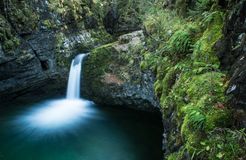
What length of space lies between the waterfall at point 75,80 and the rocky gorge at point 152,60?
1.03 ft

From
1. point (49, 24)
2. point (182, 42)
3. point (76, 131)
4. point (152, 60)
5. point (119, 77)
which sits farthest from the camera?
point (49, 24)

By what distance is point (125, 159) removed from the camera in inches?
387

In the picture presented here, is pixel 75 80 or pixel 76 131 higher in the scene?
pixel 75 80

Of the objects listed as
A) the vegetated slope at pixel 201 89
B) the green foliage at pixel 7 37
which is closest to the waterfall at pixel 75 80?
the green foliage at pixel 7 37

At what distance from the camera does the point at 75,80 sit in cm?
1459

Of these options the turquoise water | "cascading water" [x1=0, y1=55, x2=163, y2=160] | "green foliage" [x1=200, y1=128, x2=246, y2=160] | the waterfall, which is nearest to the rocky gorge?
"green foliage" [x1=200, y1=128, x2=246, y2=160]

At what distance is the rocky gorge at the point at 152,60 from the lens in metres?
4.05

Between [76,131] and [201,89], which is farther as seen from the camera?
[76,131]

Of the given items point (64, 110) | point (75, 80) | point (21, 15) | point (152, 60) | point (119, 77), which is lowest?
point (64, 110)

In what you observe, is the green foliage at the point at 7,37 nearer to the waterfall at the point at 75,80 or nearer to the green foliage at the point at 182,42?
the waterfall at the point at 75,80

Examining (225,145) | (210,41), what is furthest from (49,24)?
(225,145)

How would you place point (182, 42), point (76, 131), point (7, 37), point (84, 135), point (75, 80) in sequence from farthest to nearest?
point (75, 80)
point (7, 37)
point (76, 131)
point (84, 135)
point (182, 42)

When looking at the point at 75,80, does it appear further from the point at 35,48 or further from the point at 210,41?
the point at 210,41

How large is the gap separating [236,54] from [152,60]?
13.4ft
